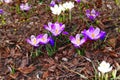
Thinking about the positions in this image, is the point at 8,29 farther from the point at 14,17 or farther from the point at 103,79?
the point at 103,79

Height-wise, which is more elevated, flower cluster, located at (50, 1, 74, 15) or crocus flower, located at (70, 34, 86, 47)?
flower cluster, located at (50, 1, 74, 15)

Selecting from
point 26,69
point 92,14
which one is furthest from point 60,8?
point 26,69

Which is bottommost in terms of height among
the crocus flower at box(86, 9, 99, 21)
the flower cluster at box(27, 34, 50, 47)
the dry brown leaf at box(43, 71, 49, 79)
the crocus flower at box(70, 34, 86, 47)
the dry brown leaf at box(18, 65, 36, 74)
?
the dry brown leaf at box(43, 71, 49, 79)

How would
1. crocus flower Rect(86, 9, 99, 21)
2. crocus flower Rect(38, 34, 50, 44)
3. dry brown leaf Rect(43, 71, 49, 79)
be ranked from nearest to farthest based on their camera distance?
1. dry brown leaf Rect(43, 71, 49, 79)
2. crocus flower Rect(38, 34, 50, 44)
3. crocus flower Rect(86, 9, 99, 21)

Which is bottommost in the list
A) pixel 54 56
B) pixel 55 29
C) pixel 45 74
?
pixel 45 74

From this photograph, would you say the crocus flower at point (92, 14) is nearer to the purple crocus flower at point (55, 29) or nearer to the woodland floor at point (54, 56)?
the woodland floor at point (54, 56)

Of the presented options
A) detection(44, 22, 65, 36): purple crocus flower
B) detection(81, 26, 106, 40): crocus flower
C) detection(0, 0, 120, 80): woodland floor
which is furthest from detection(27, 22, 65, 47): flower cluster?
detection(81, 26, 106, 40): crocus flower

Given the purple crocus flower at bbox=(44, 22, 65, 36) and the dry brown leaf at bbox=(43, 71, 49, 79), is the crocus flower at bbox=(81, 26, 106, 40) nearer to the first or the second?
the purple crocus flower at bbox=(44, 22, 65, 36)

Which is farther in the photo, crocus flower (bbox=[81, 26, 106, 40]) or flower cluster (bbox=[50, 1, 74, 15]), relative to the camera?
flower cluster (bbox=[50, 1, 74, 15])

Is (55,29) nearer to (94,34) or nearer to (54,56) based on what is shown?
(54,56)

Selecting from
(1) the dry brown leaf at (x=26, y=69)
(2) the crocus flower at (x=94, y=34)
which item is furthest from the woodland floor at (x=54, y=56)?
(2) the crocus flower at (x=94, y=34)

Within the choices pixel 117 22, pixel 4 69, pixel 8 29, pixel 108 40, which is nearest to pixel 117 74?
pixel 108 40
